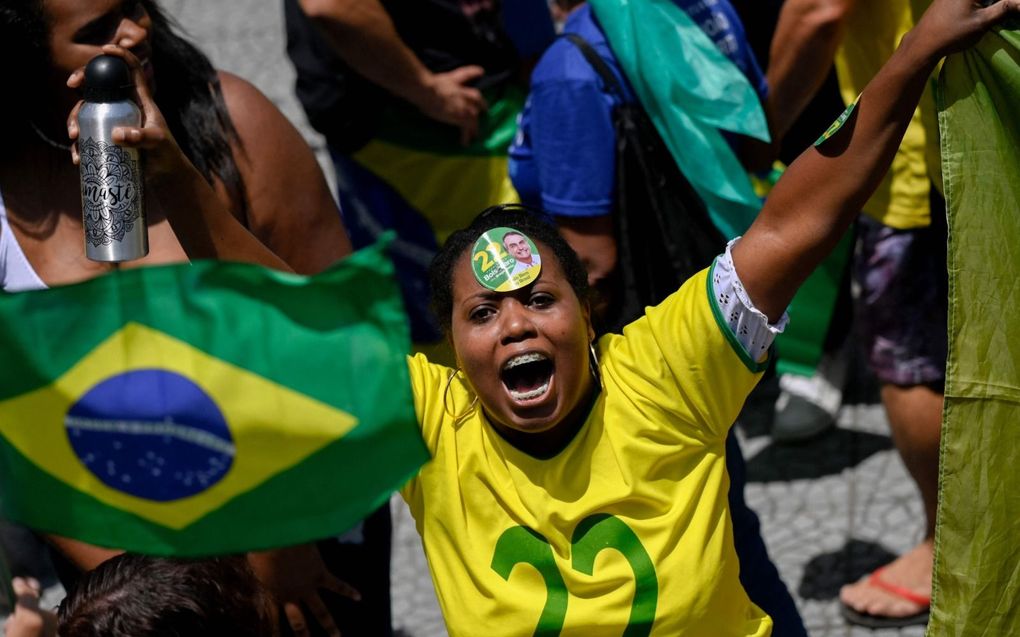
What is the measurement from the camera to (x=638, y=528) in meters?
2.47

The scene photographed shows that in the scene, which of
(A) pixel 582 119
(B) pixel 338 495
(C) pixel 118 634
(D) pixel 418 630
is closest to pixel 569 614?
(B) pixel 338 495

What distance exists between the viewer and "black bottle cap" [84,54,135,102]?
7.96ft

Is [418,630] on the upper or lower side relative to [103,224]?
lower

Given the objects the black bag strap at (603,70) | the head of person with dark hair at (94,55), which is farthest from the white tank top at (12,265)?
the black bag strap at (603,70)

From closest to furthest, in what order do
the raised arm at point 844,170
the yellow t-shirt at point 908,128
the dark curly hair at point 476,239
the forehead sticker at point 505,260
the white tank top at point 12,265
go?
the raised arm at point 844,170 < the forehead sticker at point 505,260 < the dark curly hair at point 476,239 < the white tank top at point 12,265 < the yellow t-shirt at point 908,128

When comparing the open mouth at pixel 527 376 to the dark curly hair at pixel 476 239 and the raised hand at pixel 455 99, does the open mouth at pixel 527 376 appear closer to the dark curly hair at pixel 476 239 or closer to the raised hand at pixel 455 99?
the dark curly hair at pixel 476 239

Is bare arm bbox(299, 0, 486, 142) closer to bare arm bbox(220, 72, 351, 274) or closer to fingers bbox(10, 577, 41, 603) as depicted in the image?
bare arm bbox(220, 72, 351, 274)

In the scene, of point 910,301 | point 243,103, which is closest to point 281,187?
point 243,103

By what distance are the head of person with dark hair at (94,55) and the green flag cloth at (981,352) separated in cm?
127

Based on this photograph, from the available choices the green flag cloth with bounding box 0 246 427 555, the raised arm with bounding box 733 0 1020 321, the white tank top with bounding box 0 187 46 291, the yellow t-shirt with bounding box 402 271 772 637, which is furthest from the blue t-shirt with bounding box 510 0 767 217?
the green flag cloth with bounding box 0 246 427 555

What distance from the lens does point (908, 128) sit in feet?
12.1

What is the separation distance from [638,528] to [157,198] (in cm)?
95

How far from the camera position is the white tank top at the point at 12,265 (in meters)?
2.83

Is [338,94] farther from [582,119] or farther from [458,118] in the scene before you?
[582,119]
